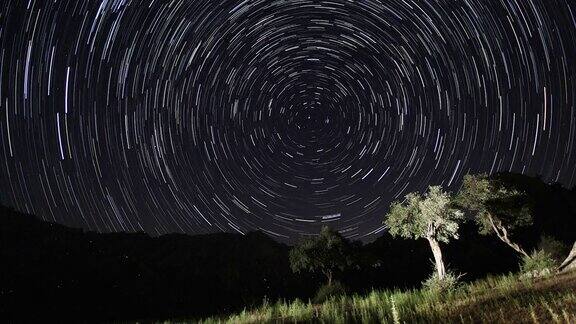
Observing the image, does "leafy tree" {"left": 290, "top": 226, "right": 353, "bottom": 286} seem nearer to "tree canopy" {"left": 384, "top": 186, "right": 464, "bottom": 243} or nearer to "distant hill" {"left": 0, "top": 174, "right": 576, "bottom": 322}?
"distant hill" {"left": 0, "top": 174, "right": 576, "bottom": 322}

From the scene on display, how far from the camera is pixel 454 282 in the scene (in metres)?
19.4

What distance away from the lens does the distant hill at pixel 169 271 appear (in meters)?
54.8

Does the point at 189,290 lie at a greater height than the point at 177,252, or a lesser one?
lesser

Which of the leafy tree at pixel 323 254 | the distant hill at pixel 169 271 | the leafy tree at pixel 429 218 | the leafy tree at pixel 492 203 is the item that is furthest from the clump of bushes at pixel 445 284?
the leafy tree at pixel 323 254

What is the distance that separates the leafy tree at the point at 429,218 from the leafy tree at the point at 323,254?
1897cm

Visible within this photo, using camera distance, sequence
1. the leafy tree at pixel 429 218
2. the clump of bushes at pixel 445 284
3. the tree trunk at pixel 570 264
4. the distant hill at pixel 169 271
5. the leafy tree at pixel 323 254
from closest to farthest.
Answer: the tree trunk at pixel 570 264, the clump of bushes at pixel 445 284, the leafy tree at pixel 429 218, the leafy tree at pixel 323 254, the distant hill at pixel 169 271

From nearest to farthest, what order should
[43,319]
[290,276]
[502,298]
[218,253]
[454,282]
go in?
[502,298]
[454,282]
[43,319]
[290,276]
[218,253]

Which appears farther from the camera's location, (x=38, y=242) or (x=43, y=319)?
(x=38, y=242)

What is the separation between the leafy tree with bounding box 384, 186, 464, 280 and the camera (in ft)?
80.1

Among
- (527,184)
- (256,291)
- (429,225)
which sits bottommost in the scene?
(256,291)

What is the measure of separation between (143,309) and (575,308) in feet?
234

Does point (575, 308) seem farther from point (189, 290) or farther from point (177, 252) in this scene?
point (177, 252)

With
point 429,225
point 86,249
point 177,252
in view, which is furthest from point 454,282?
point 177,252

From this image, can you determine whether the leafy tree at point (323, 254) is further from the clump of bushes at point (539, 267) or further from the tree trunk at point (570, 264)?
the tree trunk at point (570, 264)
